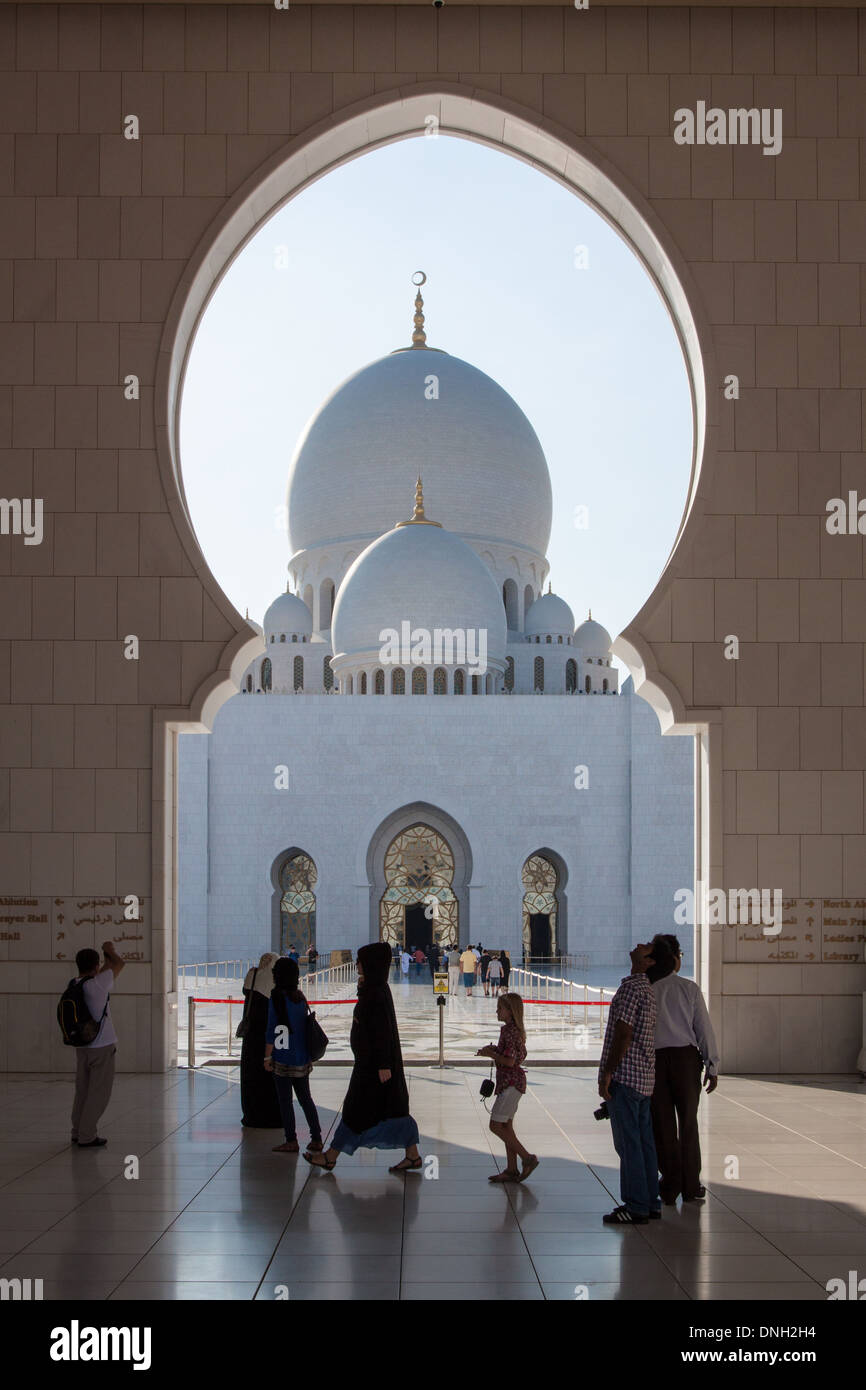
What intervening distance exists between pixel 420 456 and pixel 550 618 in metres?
5.75

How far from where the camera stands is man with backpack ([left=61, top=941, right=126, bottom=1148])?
683 cm

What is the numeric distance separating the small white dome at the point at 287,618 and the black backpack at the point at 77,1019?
30.3m

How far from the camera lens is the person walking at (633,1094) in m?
5.40

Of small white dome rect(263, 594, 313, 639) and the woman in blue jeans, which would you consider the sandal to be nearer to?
the woman in blue jeans

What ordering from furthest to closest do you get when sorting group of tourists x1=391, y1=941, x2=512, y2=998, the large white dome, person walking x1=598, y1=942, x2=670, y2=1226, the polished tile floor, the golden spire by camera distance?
1. the large white dome
2. the golden spire
3. group of tourists x1=391, y1=941, x2=512, y2=998
4. person walking x1=598, y1=942, x2=670, y2=1226
5. the polished tile floor

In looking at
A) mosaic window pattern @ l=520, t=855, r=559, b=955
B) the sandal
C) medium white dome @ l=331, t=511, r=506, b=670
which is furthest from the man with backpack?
medium white dome @ l=331, t=511, r=506, b=670

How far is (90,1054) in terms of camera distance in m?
6.86

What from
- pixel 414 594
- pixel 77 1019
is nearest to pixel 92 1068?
pixel 77 1019

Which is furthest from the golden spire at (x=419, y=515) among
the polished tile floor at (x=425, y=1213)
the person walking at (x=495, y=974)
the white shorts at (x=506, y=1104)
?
the white shorts at (x=506, y=1104)

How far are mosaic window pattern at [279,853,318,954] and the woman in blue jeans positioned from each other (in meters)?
20.4

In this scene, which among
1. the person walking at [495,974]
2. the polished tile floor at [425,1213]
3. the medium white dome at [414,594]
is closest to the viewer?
the polished tile floor at [425,1213]

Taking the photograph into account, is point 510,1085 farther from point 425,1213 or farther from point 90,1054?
point 90,1054

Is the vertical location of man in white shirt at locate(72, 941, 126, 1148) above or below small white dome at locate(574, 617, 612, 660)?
below

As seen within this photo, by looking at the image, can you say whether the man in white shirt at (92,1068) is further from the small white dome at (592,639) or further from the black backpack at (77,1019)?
the small white dome at (592,639)
